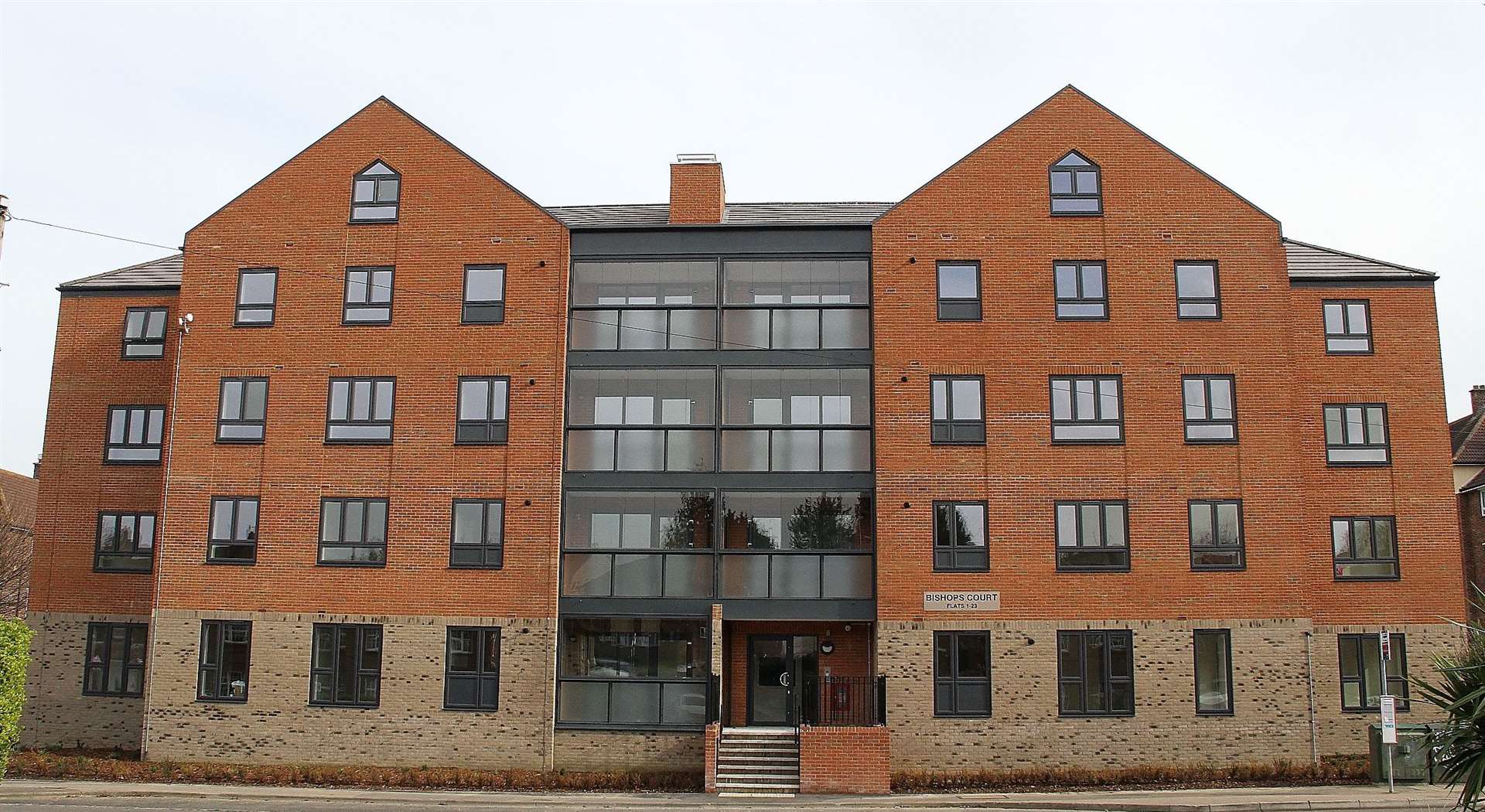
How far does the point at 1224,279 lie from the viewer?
2514 cm

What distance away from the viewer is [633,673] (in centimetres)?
2444

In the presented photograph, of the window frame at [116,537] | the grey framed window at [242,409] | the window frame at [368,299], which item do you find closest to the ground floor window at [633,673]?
the window frame at [368,299]

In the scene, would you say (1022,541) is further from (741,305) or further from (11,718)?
(11,718)

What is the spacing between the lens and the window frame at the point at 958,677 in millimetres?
23688

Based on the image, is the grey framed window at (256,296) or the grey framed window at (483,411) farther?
the grey framed window at (256,296)

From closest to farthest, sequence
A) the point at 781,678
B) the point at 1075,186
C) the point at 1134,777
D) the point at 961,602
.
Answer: the point at 1134,777 < the point at 961,602 < the point at 781,678 < the point at 1075,186

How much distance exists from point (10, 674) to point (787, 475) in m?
14.1

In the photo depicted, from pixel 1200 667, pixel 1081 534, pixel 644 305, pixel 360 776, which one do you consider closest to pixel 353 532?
pixel 360 776

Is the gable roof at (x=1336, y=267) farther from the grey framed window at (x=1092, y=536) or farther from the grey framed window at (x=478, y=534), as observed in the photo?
the grey framed window at (x=478, y=534)

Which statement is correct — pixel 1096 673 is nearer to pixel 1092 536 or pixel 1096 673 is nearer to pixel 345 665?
pixel 1092 536

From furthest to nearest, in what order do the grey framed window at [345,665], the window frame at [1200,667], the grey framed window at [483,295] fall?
1. the grey framed window at [483,295]
2. the grey framed window at [345,665]
3. the window frame at [1200,667]

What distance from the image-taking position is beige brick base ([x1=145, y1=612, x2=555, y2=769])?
2412cm

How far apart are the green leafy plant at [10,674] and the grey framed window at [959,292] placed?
17.7 meters

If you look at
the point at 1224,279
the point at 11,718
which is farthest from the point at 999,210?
the point at 11,718
